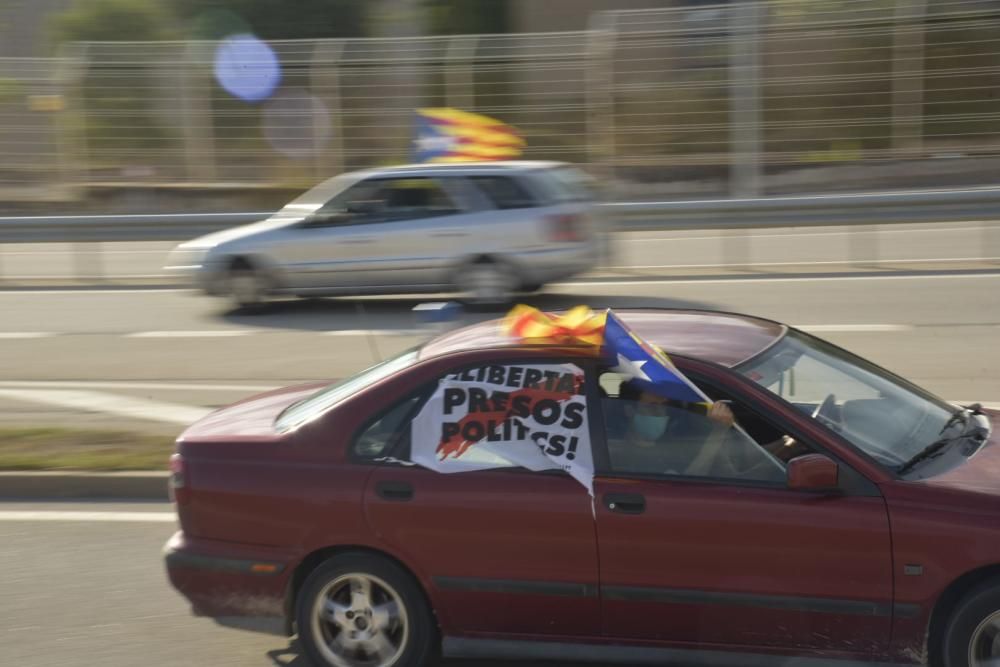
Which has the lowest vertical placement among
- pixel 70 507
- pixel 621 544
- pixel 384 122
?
pixel 70 507

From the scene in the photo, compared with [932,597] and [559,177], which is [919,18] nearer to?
[559,177]

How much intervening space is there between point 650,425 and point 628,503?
297 millimetres

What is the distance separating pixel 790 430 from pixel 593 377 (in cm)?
71

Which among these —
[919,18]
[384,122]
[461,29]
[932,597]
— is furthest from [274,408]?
[461,29]

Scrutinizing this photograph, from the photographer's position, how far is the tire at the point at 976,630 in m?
3.86

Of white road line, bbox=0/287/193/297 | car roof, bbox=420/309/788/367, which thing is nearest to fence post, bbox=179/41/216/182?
white road line, bbox=0/287/193/297

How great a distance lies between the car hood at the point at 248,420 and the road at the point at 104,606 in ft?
2.58

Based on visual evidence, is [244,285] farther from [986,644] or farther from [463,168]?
[986,644]

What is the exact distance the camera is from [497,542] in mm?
4234

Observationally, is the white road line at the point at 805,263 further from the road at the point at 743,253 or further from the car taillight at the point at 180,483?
the car taillight at the point at 180,483

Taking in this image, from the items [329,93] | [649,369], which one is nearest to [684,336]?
[649,369]

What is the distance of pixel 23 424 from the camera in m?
8.61

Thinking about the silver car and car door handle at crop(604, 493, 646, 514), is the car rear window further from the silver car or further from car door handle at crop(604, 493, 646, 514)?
car door handle at crop(604, 493, 646, 514)

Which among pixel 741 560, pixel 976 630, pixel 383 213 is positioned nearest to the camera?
pixel 976 630
